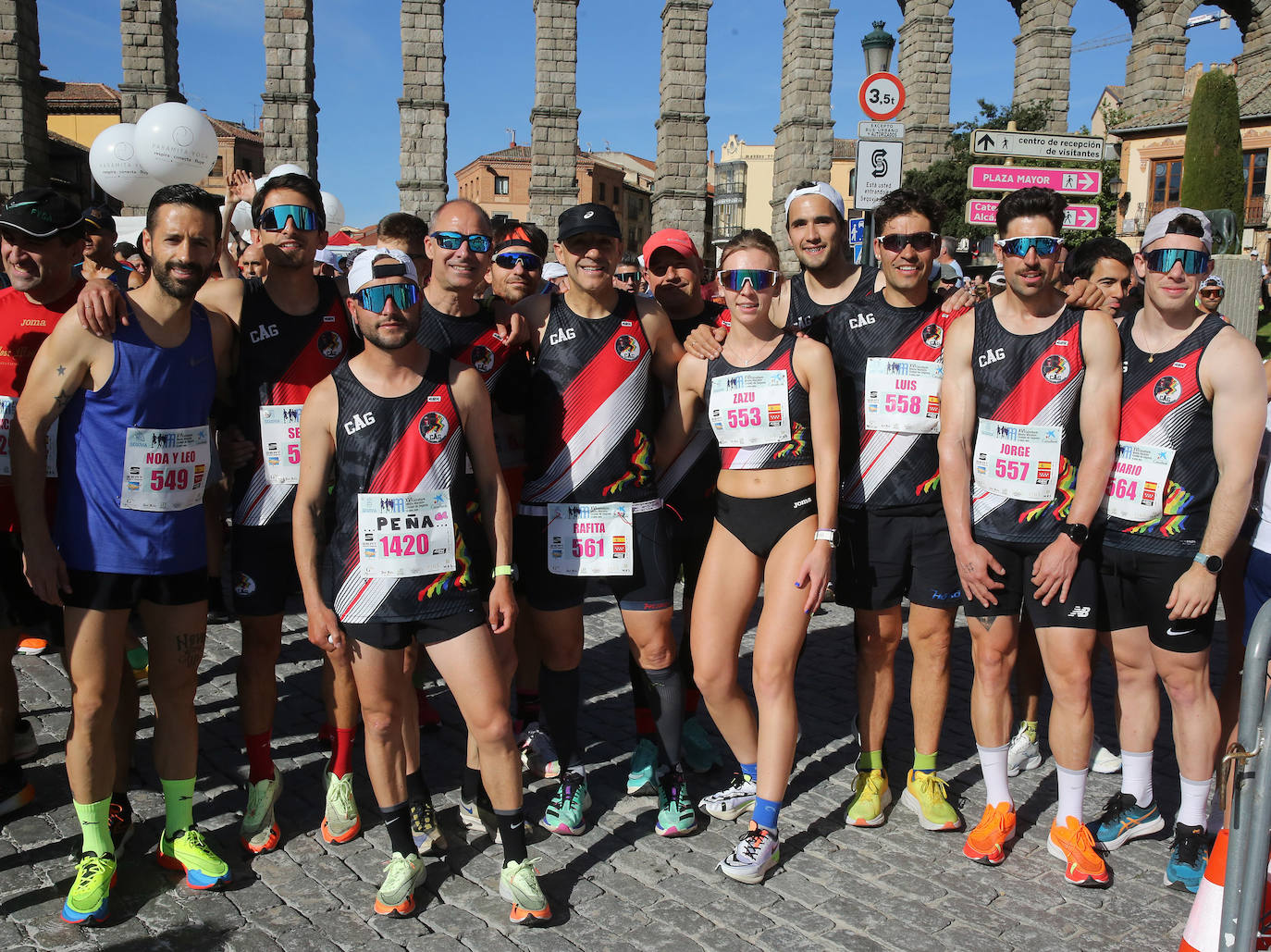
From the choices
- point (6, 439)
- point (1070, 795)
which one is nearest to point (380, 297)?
point (6, 439)

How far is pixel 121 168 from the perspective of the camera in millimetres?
9352

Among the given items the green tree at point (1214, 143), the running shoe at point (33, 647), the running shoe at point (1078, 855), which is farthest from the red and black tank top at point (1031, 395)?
the green tree at point (1214, 143)

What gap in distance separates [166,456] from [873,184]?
8476 mm

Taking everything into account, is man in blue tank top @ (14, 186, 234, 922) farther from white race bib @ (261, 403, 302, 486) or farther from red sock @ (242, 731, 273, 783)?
red sock @ (242, 731, 273, 783)

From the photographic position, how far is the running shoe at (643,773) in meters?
4.50

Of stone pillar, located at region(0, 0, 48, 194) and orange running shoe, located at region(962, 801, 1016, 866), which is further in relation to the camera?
stone pillar, located at region(0, 0, 48, 194)

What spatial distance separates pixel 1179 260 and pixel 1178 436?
673 millimetres

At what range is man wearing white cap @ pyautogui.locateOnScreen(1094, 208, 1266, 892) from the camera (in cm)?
360

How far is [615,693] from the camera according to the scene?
5879mm

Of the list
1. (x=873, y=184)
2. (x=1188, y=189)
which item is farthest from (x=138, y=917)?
(x=1188, y=189)

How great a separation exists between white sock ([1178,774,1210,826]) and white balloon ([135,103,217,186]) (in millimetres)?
9128

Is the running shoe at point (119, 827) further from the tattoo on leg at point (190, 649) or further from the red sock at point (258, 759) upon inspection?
the tattoo on leg at point (190, 649)

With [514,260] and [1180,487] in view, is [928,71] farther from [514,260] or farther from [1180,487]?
[1180,487]

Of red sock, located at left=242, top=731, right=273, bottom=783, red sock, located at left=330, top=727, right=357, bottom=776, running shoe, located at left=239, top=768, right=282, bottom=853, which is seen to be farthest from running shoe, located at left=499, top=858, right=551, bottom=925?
red sock, located at left=242, top=731, right=273, bottom=783
